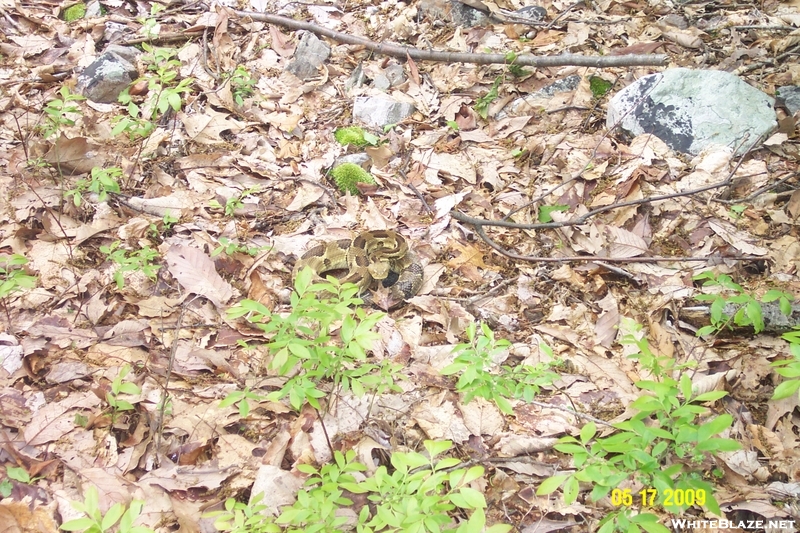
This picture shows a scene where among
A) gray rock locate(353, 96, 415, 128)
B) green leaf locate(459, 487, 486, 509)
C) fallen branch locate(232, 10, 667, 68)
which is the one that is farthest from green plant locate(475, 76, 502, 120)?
green leaf locate(459, 487, 486, 509)

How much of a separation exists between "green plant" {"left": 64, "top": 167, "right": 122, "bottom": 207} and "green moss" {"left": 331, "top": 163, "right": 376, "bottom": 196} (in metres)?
2.03

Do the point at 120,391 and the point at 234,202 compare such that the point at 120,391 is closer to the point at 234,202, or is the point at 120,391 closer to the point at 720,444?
the point at 234,202

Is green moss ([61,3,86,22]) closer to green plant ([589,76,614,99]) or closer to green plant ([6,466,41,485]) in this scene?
green plant ([589,76,614,99])

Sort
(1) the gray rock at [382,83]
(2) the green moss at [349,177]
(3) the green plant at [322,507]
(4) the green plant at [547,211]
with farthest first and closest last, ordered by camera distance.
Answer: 1. (1) the gray rock at [382,83]
2. (2) the green moss at [349,177]
3. (4) the green plant at [547,211]
4. (3) the green plant at [322,507]

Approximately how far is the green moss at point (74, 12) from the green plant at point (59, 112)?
2309mm

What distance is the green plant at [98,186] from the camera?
4.81 meters

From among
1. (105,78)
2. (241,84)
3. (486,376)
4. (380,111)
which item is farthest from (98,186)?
(486,376)

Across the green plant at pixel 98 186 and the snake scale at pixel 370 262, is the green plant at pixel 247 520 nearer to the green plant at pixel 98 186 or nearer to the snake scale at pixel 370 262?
the snake scale at pixel 370 262

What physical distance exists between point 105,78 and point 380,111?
10.7 ft

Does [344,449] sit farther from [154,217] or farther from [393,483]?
[154,217]

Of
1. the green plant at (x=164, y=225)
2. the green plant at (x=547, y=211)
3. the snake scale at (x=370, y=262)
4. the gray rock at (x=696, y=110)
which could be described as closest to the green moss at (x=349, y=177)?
the snake scale at (x=370, y=262)

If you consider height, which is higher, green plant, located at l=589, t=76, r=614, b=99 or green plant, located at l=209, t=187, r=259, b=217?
green plant, located at l=589, t=76, r=614, b=99

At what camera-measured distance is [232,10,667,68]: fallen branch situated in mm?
6410

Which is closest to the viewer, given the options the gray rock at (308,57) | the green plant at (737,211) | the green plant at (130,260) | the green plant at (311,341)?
the green plant at (311,341)
